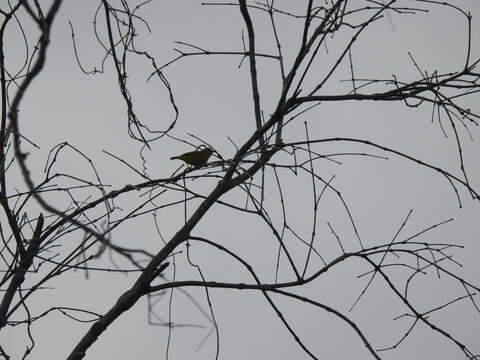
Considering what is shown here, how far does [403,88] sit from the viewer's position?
1.71 m

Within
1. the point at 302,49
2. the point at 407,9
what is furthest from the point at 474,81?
the point at 302,49

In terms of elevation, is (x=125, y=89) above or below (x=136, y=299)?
above

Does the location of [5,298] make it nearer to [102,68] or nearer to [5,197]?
[5,197]

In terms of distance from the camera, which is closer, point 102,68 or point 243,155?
point 243,155

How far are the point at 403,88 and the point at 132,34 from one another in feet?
3.21

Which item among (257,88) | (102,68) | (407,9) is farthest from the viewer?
(102,68)

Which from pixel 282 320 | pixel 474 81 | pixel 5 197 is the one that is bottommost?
pixel 282 320

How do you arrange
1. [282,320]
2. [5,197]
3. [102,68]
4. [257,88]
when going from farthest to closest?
[102,68] < [257,88] < [5,197] < [282,320]

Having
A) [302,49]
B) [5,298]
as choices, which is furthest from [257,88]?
[5,298]

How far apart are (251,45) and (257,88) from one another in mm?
163

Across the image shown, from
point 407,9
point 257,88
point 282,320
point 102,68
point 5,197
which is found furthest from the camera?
point 102,68

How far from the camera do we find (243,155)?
5.92 feet

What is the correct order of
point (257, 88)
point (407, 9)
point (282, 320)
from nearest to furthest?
point (282, 320)
point (407, 9)
point (257, 88)

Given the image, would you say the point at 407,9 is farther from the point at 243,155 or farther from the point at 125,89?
the point at 125,89
